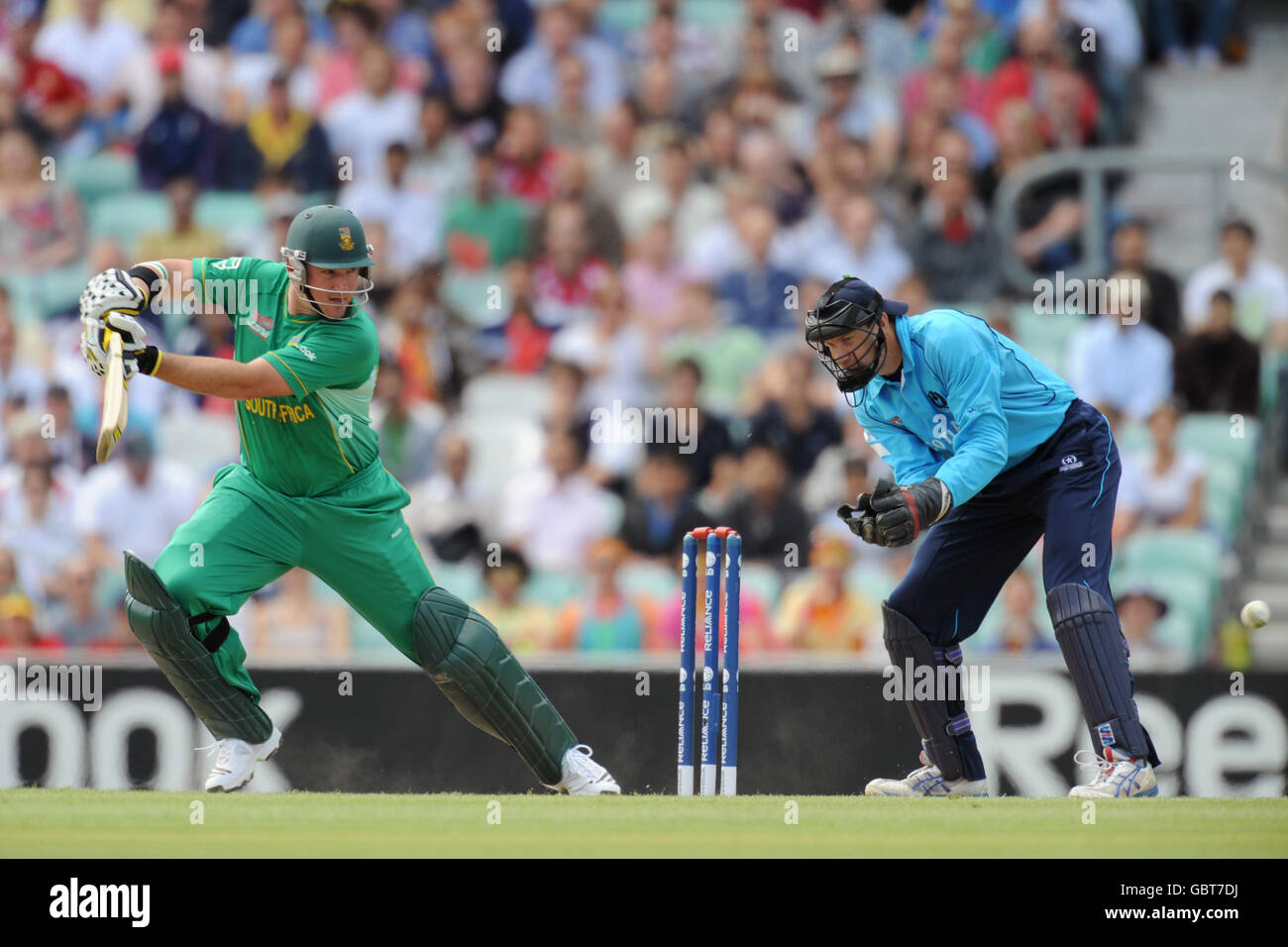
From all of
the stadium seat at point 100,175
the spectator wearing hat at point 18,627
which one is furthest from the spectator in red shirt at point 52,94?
the spectator wearing hat at point 18,627

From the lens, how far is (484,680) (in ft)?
24.1

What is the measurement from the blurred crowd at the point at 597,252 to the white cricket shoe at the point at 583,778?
3.06m

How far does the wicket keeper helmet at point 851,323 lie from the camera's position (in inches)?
275

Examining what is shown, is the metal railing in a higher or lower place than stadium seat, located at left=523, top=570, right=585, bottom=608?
higher

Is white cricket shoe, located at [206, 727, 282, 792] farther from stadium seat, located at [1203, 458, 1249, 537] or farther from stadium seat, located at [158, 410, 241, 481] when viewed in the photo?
stadium seat, located at [1203, 458, 1249, 537]

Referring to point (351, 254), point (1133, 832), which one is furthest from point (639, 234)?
point (1133, 832)

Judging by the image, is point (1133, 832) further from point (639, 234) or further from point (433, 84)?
point (433, 84)

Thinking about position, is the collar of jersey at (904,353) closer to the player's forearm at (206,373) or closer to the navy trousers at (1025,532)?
the navy trousers at (1025,532)

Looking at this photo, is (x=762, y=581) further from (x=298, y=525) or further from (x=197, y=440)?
(x=298, y=525)

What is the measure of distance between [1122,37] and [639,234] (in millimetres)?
3846

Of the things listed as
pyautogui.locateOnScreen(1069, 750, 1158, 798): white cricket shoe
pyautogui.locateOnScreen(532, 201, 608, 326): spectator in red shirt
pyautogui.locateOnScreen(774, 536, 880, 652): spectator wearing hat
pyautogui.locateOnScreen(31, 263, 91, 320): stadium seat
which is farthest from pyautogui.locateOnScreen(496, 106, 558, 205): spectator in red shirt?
pyautogui.locateOnScreen(1069, 750, 1158, 798): white cricket shoe

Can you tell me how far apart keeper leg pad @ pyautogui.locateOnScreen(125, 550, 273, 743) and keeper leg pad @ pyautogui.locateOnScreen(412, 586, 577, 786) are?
0.68 m

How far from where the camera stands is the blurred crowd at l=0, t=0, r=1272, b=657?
11.3 metres

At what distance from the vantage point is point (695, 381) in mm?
11719
